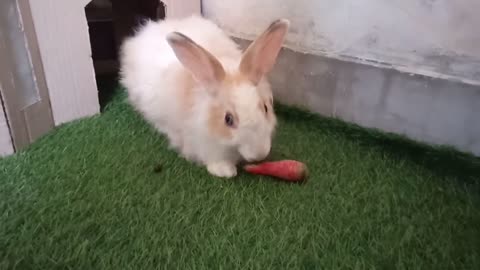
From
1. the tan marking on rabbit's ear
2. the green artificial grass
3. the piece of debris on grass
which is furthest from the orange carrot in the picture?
the piece of debris on grass

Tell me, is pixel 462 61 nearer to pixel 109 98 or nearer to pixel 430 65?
pixel 430 65

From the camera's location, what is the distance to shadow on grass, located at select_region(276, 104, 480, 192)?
1.60 meters

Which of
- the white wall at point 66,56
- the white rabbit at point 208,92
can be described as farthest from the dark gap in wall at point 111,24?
the white rabbit at point 208,92

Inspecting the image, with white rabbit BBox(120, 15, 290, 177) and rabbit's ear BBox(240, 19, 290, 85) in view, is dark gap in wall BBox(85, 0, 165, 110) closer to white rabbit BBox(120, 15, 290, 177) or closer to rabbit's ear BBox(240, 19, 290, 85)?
white rabbit BBox(120, 15, 290, 177)

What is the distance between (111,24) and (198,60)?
4.55 ft

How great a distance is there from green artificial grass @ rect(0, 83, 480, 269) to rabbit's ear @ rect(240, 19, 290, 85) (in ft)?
1.23

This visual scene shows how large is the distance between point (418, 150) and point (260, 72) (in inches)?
27.6

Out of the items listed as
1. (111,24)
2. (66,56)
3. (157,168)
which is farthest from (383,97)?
(111,24)

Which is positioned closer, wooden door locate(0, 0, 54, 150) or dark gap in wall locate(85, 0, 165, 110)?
wooden door locate(0, 0, 54, 150)

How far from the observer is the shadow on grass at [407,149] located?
63.0 inches

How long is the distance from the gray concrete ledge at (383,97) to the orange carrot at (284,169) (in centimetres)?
47

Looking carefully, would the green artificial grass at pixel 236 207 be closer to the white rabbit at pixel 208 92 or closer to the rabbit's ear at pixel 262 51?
the white rabbit at pixel 208 92

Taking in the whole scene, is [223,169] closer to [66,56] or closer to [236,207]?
[236,207]

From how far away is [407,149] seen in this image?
172 cm
